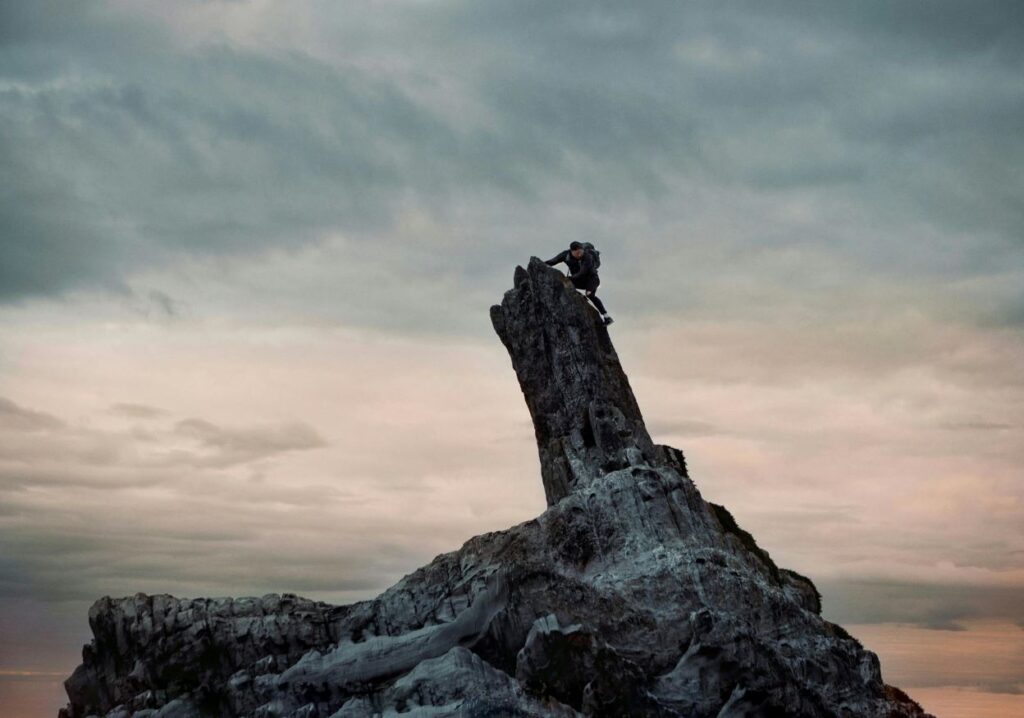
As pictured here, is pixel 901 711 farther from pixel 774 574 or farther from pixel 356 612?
pixel 356 612

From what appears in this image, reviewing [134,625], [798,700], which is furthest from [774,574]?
[134,625]

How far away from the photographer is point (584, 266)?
56.4m

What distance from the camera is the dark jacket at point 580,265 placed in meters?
56.4

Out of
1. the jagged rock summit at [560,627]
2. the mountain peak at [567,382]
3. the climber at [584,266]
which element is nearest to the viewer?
the jagged rock summit at [560,627]

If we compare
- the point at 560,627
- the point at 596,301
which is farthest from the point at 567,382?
the point at 560,627

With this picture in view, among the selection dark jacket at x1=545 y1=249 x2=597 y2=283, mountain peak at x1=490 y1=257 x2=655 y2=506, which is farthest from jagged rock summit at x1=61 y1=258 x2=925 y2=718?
dark jacket at x1=545 y1=249 x2=597 y2=283

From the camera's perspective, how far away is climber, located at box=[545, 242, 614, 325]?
5641 centimetres

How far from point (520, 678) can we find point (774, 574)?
50.2 ft

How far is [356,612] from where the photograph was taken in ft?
158

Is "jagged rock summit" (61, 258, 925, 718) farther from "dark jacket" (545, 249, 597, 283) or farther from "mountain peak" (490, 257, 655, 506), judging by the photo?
"dark jacket" (545, 249, 597, 283)

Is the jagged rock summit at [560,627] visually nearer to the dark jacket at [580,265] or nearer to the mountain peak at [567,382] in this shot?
the mountain peak at [567,382]

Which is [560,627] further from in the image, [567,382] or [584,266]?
[584,266]

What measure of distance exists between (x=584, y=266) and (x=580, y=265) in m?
0.19

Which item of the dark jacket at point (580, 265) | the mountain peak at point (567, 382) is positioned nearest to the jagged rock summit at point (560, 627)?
the mountain peak at point (567, 382)
